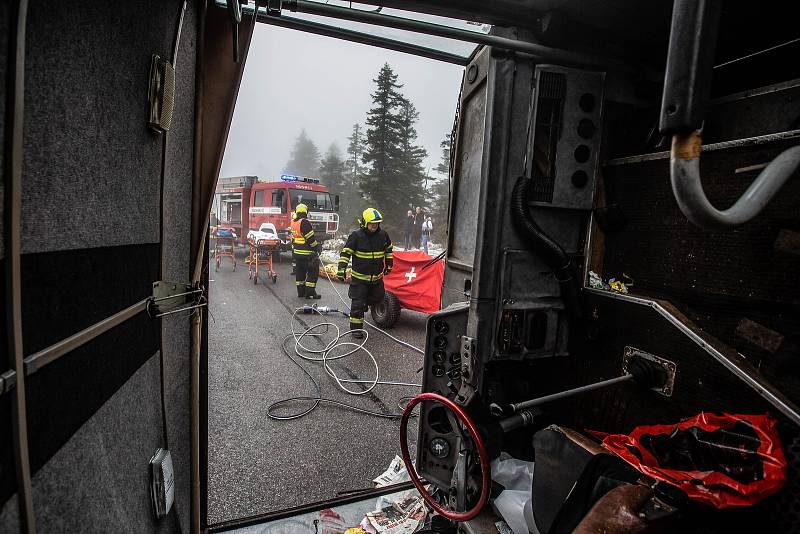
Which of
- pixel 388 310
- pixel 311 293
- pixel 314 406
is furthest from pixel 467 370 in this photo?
pixel 311 293

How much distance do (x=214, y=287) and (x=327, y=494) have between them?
8.76 meters

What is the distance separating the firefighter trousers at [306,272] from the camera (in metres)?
9.22

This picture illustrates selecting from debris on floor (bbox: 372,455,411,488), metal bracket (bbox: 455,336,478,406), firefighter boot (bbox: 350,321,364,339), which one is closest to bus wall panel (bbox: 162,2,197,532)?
debris on floor (bbox: 372,455,411,488)

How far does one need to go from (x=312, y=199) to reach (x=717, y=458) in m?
16.6

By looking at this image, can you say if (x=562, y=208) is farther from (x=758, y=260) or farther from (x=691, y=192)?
(x=691, y=192)

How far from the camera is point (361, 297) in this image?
679cm

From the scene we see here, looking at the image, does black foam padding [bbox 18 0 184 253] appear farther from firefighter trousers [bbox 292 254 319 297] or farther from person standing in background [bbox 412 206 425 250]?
person standing in background [bbox 412 206 425 250]

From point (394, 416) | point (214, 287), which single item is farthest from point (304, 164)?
point (394, 416)

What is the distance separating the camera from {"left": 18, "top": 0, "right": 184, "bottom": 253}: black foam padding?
782mm

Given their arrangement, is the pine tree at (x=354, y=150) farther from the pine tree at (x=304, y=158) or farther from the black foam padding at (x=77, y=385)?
the black foam padding at (x=77, y=385)

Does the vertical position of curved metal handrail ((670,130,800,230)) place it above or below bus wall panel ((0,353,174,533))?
above

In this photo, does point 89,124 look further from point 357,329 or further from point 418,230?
point 418,230

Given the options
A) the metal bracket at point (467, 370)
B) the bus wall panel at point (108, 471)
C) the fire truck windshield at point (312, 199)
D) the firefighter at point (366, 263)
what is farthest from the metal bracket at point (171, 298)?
the fire truck windshield at point (312, 199)

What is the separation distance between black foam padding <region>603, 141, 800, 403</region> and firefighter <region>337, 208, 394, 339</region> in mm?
4696
